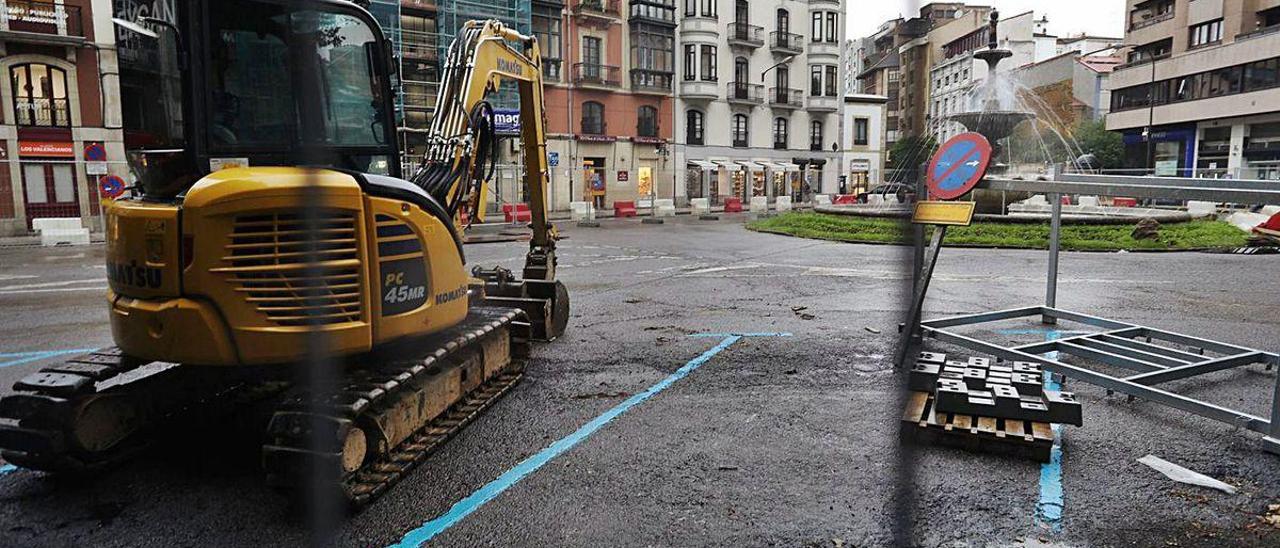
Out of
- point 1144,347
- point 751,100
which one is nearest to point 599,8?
point 751,100

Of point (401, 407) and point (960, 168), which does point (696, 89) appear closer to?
point (960, 168)

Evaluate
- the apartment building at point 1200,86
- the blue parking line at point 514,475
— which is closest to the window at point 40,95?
the blue parking line at point 514,475

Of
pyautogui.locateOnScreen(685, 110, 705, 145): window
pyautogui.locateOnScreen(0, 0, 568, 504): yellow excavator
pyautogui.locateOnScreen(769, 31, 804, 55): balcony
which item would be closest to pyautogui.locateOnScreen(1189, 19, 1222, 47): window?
pyautogui.locateOnScreen(769, 31, 804, 55): balcony

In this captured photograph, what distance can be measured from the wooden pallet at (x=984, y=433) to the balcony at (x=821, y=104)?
4691cm

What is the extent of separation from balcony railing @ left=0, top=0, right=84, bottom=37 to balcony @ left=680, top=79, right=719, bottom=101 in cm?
2997

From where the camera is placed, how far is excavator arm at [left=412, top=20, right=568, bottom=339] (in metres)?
6.76

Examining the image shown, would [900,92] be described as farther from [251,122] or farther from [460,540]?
[251,122]

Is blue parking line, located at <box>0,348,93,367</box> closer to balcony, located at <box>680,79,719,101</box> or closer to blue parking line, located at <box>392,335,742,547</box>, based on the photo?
blue parking line, located at <box>392,335,742,547</box>

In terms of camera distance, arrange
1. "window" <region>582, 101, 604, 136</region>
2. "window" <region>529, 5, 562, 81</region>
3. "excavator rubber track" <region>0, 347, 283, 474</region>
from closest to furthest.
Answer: "excavator rubber track" <region>0, 347, 283, 474</region> < "window" <region>529, 5, 562, 81</region> < "window" <region>582, 101, 604, 136</region>

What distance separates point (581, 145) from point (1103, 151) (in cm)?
4007

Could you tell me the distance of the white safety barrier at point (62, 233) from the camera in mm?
22562

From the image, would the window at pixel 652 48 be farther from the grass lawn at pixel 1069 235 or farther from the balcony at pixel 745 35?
the grass lawn at pixel 1069 235

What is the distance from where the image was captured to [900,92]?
1.27m

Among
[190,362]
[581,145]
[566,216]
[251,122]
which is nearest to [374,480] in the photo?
[190,362]
